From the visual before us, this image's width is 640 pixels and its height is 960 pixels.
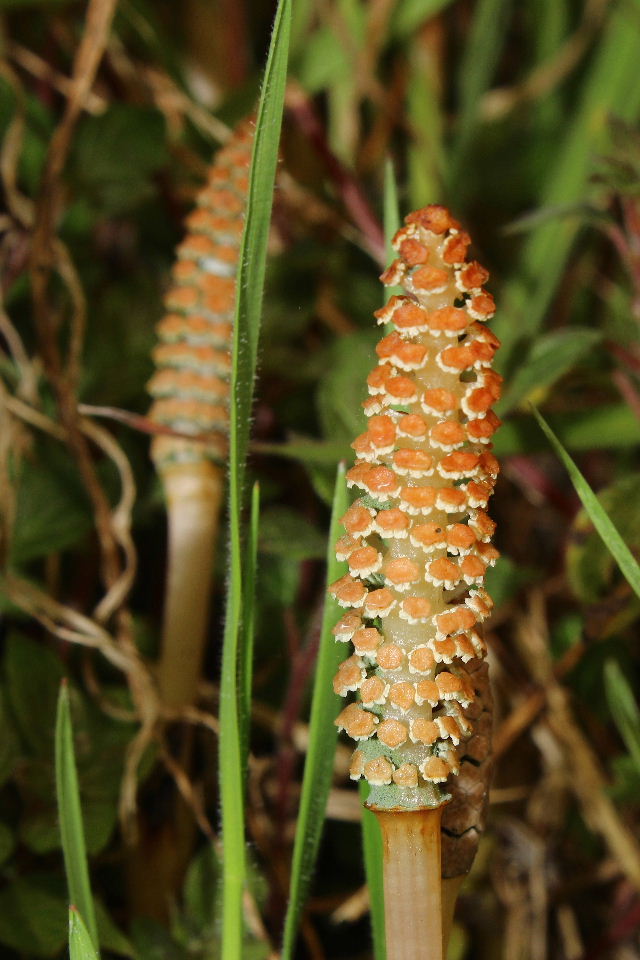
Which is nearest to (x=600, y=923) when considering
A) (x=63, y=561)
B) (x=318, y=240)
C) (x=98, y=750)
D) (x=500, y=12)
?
(x=98, y=750)

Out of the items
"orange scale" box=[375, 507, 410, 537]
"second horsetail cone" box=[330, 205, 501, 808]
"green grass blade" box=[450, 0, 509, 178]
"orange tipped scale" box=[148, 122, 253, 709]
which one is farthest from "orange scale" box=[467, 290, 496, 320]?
"green grass blade" box=[450, 0, 509, 178]

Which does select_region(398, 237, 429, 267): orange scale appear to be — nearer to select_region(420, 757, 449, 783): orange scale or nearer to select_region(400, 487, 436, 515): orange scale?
select_region(400, 487, 436, 515): orange scale

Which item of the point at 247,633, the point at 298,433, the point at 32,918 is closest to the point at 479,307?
the point at 247,633

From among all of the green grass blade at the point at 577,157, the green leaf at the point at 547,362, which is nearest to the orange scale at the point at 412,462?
the green leaf at the point at 547,362

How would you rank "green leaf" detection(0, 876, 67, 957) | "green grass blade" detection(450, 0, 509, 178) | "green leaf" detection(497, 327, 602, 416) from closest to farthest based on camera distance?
"green leaf" detection(0, 876, 67, 957) < "green leaf" detection(497, 327, 602, 416) < "green grass blade" detection(450, 0, 509, 178)

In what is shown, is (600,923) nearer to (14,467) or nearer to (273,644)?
(273,644)
